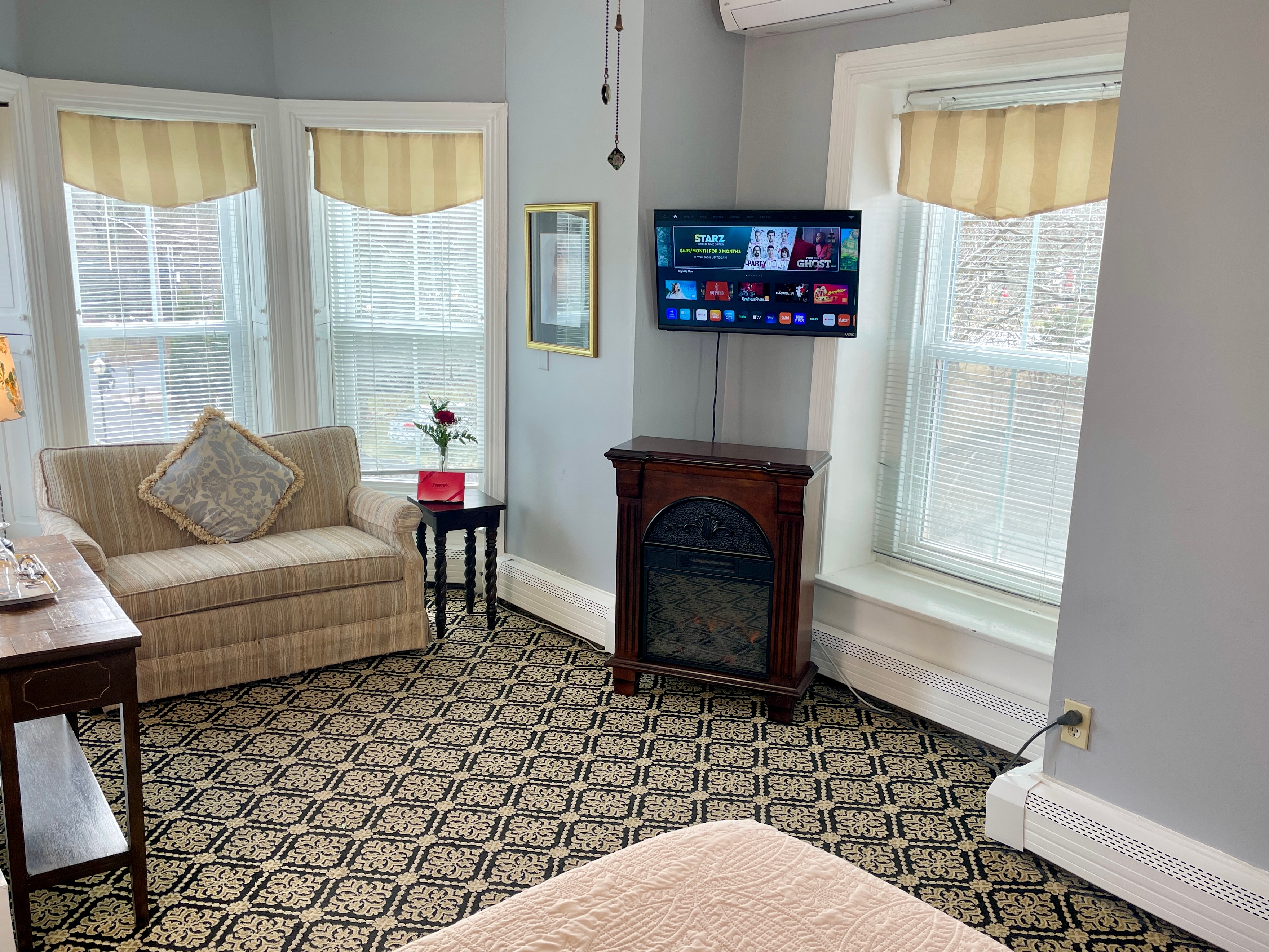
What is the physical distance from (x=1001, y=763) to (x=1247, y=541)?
1.28m

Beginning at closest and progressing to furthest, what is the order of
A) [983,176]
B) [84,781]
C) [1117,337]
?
[1117,337]
[84,781]
[983,176]

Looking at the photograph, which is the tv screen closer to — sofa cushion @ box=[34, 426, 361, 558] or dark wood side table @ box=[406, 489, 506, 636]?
dark wood side table @ box=[406, 489, 506, 636]

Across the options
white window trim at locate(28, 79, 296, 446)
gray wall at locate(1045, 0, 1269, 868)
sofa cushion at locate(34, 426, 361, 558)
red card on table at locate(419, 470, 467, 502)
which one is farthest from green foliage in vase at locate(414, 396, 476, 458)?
gray wall at locate(1045, 0, 1269, 868)

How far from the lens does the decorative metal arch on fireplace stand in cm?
356

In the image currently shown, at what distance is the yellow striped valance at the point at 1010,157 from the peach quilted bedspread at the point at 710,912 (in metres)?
2.55

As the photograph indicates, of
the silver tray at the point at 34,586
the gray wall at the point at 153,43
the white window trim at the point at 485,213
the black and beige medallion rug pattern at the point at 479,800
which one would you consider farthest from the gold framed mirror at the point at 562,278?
the silver tray at the point at 34,586

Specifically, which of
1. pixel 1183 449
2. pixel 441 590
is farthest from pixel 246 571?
pixel 1183 449

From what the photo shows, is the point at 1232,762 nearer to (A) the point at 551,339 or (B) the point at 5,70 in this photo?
(A) the point at 551,339

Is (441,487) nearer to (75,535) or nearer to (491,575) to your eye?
(491,575)

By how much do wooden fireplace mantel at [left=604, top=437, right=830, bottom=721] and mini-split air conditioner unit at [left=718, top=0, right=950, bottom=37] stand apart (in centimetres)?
155

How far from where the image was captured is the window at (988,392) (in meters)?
3.52

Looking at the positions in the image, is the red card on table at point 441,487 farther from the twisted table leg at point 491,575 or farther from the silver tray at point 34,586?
the silver tray at point 34,586

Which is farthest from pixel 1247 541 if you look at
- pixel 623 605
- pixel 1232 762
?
pixel 623 605

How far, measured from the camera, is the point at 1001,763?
334cm
